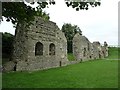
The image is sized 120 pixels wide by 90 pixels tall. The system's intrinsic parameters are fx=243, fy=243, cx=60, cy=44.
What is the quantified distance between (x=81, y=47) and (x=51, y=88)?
20725 millimetres

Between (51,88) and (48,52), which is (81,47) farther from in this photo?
(51,88)

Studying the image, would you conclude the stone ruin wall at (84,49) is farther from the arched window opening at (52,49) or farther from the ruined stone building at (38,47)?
the arched window opening at (52,49)

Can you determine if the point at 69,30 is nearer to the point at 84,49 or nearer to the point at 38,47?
the point at 84,49

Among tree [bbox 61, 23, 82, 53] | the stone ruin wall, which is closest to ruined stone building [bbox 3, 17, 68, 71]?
the stone ruin wall

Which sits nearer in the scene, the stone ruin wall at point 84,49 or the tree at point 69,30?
the stone ruin wall at point 84,49

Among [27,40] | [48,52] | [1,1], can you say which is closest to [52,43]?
[48,52]

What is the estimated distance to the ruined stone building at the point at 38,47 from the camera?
711 inches

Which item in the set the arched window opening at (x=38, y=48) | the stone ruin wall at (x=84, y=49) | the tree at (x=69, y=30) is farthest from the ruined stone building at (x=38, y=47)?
the tree at (x=69, y=30)

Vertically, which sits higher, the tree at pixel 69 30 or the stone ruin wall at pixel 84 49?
the tree at pixel 69 30

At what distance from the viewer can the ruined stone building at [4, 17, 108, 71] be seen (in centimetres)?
1806

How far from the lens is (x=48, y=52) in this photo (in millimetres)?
20812

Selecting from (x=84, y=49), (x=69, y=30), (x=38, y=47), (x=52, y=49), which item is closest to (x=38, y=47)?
(x=38, y=47)

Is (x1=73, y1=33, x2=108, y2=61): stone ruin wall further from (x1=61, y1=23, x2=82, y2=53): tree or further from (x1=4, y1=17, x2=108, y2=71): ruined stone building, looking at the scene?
(x1=61, y1=23, x2=82, y2=53): tree

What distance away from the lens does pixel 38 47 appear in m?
20.6
